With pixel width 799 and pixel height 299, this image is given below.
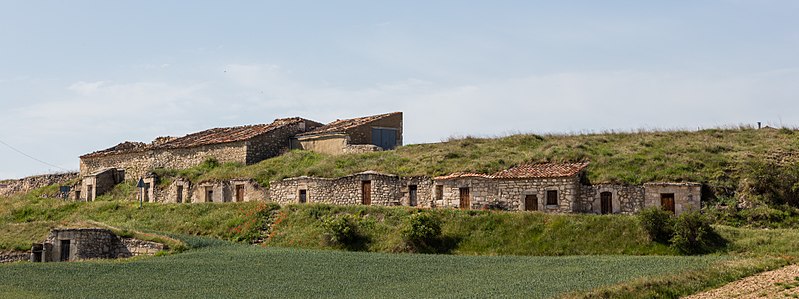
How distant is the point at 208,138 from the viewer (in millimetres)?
63312

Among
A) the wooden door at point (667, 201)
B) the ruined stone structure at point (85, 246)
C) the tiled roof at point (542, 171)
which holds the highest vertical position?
the tiled roof at point (542, 171)

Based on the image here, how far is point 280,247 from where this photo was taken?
3944cm

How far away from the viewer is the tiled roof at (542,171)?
40.6 m

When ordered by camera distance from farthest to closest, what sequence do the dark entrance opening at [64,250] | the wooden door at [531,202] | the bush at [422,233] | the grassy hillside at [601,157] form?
the wooden door at [531,202] → the grassy hillside at [601,157] → the dark entrance opening at [64,250] → the bush at [422,233]

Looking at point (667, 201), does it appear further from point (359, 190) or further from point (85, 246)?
point (85, 246)

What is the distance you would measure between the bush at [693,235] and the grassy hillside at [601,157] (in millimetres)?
6126

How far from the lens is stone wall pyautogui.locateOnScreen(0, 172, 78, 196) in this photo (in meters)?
70.2

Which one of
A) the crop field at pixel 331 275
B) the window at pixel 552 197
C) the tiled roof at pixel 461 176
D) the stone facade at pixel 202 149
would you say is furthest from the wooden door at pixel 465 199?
the stone facade at pixel 202 149

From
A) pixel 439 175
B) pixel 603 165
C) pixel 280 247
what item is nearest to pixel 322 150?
pixel 439 175

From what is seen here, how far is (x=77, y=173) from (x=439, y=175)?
3885cm

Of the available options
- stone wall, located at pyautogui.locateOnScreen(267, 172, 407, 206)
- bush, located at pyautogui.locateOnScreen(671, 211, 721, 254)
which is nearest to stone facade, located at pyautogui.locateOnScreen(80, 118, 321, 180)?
stone wall, located at pyautogui.locateOnScreen(267, 172, 407, 206)

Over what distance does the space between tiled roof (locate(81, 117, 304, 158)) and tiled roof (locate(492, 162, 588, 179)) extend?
22262mm

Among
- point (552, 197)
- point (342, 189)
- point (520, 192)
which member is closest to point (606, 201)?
point (552, 197)

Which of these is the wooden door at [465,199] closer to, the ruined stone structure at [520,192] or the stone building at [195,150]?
the ruined stone structure at [520,192]
